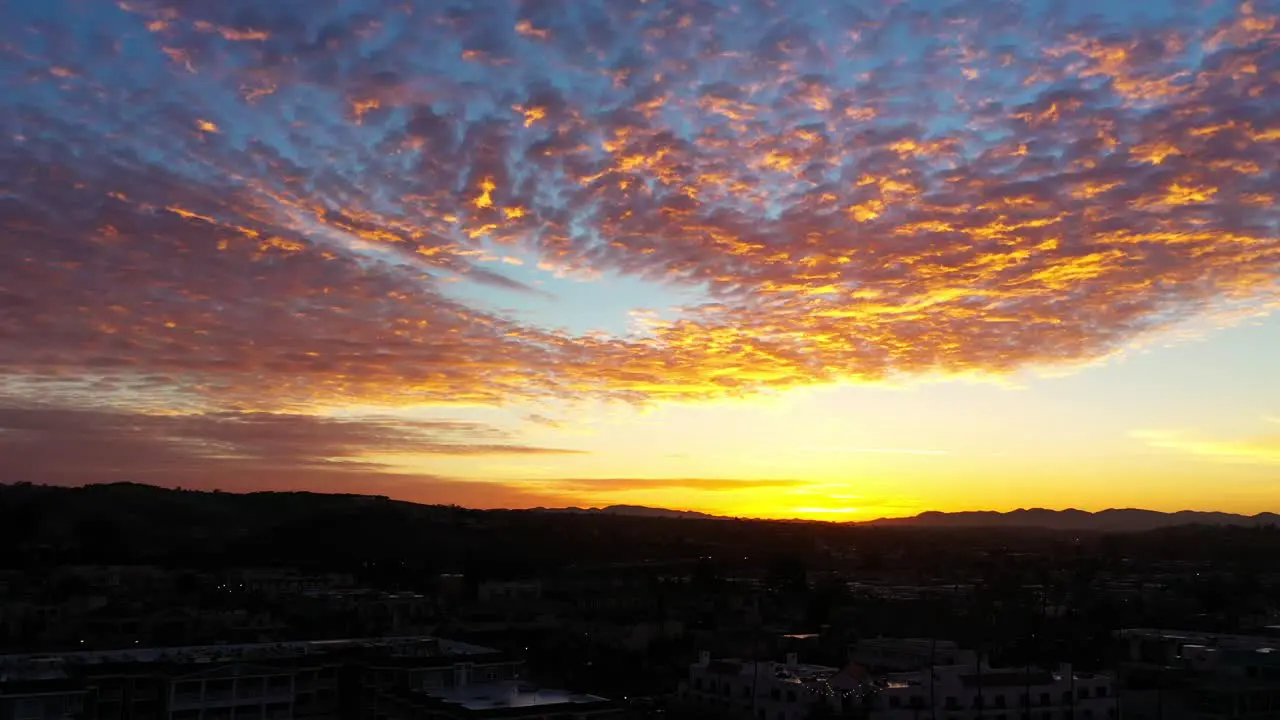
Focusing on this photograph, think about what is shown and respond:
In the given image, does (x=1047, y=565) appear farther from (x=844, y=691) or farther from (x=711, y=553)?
(x=844, y=691)

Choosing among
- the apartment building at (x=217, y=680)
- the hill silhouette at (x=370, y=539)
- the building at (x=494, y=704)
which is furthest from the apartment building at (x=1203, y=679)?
the hill silhouette at (x=370, y=539)

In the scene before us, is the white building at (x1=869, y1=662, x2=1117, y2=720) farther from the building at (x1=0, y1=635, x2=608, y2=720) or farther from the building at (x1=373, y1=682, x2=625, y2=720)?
the building at (x1=0, y1=635, x2=608, y2=720)

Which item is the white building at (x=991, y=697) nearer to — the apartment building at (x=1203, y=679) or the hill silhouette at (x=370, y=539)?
the apartment building at (x=1203, y=679)

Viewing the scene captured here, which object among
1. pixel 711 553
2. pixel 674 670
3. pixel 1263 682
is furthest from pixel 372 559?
pixel 1263 682

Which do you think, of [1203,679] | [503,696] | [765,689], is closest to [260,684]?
[503,696]

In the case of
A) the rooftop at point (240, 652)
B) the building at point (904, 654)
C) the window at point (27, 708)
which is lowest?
the building at point (904, 654)

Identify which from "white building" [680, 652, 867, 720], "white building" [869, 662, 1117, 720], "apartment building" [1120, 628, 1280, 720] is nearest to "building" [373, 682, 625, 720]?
"white building" [680, 652, 867, 720]
